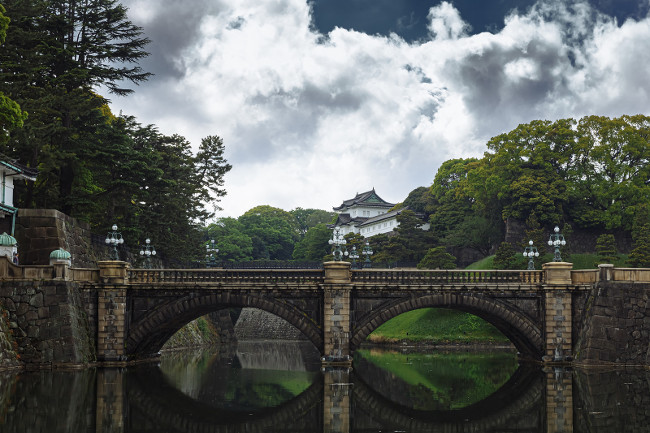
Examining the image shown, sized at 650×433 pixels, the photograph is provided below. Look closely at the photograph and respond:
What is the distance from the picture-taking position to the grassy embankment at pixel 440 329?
57438 millimetres

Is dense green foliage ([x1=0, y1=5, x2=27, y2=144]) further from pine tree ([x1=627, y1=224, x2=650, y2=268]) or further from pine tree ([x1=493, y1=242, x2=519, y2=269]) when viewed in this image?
pine tree ([x1=627, y1=224, x2=650, y2=268])

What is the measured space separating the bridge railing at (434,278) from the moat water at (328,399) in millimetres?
4789

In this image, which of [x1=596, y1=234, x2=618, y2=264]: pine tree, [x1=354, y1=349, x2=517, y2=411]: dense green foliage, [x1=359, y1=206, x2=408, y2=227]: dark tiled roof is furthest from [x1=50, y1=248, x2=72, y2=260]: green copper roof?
[x1=359, y1=206, x2=408, y2=227]: dark tiled roof

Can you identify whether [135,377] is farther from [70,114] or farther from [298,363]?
[70,114]

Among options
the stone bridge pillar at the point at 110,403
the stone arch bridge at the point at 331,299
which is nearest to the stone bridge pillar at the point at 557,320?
the stone arch bridge at the point at 331,299

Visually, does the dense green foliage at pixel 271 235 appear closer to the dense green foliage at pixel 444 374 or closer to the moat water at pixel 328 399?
the dense green foliage at pixel 444 374

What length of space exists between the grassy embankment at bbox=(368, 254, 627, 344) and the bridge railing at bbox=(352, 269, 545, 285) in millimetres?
17840

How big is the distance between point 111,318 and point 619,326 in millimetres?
26246

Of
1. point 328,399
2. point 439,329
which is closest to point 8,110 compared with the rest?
point 328,399

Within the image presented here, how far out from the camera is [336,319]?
3916cm

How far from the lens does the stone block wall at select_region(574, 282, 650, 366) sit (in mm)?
36438

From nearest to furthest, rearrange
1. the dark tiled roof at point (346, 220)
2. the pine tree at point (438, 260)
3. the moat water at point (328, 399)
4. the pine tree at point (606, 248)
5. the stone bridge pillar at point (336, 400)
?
the moat water at point (328, 399) → the stone bridge pillar at point (336, 400) → the pine tree at point (606, 248) → the pine tree at point (438, 260) → the dark tiled roof at point (346, 220)

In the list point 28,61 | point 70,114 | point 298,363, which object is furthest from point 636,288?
point 28,61

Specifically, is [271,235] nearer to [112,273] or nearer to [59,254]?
[112,273]
